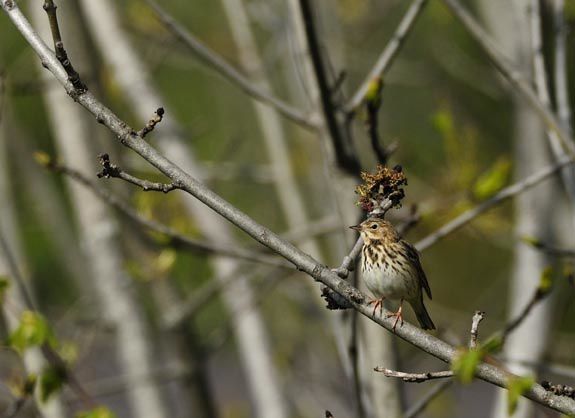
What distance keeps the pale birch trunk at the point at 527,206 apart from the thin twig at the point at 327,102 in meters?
1.55

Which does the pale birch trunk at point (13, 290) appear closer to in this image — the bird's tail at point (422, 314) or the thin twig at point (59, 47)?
the thin twig at point (59, 47)

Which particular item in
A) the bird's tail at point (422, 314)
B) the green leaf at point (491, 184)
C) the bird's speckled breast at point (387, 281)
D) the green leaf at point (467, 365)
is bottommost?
the green leaf at point (467, 365)

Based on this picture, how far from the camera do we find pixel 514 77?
3141 mm

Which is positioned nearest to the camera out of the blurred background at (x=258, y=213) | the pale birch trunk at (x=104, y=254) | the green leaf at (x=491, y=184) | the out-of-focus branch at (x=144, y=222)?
the out-of-focus branch at (x=144, y=222)

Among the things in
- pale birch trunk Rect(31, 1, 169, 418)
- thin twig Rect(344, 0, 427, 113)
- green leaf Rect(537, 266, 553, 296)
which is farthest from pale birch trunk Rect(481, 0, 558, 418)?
pale birch trunk Rect(31, 1, 169, 418)

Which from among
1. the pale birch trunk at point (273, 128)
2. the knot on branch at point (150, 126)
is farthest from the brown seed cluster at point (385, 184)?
the pale birch trunk at point (273, 128)

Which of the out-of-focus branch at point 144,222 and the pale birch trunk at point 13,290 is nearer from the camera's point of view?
the out-of-focus branch at point 144,222

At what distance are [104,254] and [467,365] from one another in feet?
12.6

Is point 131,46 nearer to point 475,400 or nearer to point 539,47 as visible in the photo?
point 539,47

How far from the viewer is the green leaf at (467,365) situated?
176 centimetres

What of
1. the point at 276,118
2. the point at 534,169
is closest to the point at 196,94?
the point at 276,118

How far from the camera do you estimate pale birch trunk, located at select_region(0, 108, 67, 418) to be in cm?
354

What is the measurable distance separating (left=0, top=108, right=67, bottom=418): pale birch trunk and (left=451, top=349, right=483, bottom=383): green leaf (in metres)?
2.10

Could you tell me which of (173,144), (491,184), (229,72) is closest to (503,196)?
(491,184)
